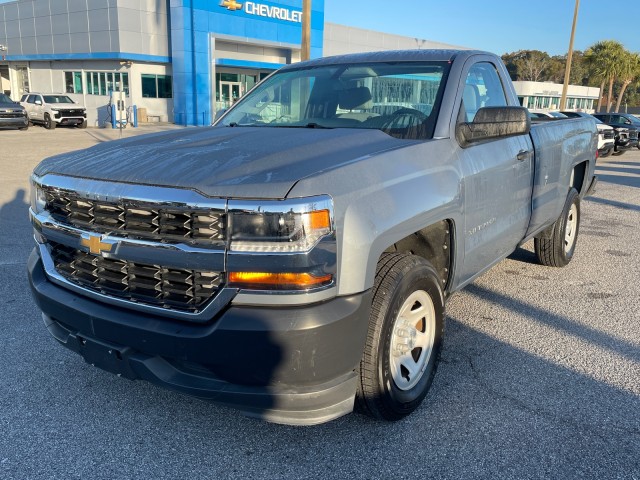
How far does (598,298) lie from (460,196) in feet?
8.71

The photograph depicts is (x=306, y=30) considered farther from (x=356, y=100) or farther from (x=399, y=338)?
(x=399, y=338)

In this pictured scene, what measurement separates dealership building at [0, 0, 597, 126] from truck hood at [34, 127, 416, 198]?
31.6 metres

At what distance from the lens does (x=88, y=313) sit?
264 centimetres

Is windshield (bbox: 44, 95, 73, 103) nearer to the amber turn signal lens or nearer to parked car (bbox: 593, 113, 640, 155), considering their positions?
parked car (bbox: 593, 113, 640, 155)

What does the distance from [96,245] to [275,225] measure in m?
0.92

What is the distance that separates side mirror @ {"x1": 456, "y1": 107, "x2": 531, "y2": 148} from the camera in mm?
3400

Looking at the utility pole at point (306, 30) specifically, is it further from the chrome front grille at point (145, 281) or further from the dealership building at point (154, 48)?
the dealership building at point (154, 48)

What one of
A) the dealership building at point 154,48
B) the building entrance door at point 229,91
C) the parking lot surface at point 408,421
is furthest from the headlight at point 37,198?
the building entrance door at point 229,91


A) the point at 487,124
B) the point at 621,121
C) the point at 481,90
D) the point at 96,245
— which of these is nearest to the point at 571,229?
the point at 481,90

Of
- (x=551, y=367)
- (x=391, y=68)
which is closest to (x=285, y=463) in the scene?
(x=551, y=367)

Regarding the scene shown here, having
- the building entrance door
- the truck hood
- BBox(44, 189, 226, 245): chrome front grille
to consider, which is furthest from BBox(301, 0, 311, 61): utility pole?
the building entrance door

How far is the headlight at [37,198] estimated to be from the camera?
301 cm

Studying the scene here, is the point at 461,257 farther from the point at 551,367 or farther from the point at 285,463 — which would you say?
the point at 285,463

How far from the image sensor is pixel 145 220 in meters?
2.46
